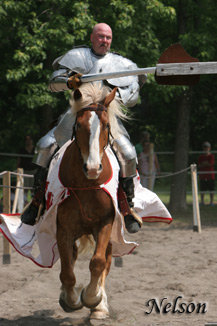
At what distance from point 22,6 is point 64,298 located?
813cm

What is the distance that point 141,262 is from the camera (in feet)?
29.6

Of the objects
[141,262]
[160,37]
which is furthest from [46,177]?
[160,37]

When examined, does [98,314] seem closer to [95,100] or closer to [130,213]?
[130,213]

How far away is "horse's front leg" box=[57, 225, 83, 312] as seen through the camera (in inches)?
217

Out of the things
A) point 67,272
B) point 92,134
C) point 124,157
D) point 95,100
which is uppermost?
point 95,100

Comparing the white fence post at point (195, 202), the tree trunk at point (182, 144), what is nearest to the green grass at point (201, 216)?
the tree trunk at point (182, 144)

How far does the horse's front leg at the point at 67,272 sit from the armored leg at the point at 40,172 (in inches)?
26.2

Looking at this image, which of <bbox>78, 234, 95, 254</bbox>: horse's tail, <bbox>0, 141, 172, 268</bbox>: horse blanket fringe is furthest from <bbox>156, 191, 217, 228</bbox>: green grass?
<bbox>78, 234, 95, 254</bbox>: horse's tail

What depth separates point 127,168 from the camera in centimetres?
596

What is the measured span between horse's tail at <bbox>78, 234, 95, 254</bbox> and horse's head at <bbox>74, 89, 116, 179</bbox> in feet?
4.41

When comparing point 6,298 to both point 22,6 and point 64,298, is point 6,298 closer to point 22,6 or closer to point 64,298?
point 64,298

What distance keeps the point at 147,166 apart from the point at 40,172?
7.89 m

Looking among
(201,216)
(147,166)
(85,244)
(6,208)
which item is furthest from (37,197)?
(201,216)

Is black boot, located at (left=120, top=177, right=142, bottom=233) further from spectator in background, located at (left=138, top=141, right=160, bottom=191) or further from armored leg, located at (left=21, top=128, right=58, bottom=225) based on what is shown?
spectator in background, located at (left=138, top=141, right=160, bottom=191)
